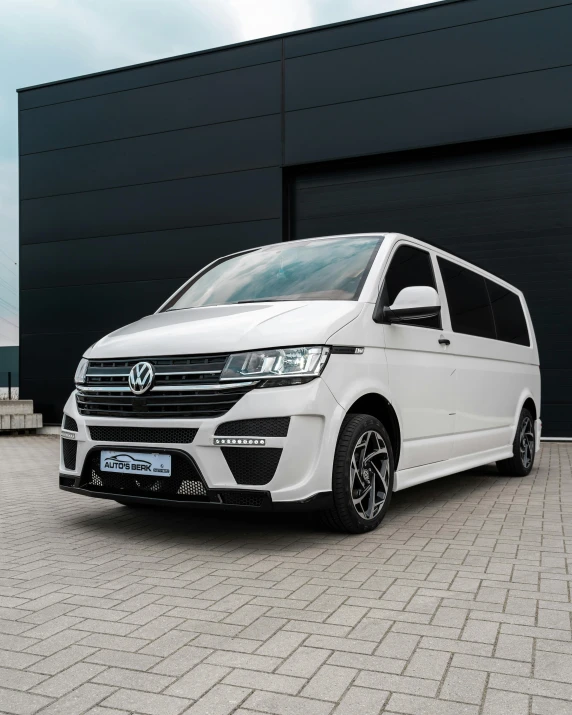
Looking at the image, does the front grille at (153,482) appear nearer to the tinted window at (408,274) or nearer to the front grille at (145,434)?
the front grille at (145,434)

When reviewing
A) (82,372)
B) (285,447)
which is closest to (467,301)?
(285,447)

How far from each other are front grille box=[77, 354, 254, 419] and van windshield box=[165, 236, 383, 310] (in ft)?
3.27

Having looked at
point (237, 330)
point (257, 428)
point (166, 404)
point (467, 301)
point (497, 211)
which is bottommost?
point (257, 428)

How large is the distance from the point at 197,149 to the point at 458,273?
9440 mm

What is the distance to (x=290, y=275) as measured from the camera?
5.39 m

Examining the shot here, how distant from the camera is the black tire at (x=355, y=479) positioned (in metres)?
4.43

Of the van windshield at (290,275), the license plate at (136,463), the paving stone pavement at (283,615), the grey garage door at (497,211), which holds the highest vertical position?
the grey garage door at (497,211)

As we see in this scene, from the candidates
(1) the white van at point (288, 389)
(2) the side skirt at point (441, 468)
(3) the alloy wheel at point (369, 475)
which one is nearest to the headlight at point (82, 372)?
(1) the white van at point (288, 389)

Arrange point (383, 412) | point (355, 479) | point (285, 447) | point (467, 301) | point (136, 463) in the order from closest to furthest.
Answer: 1. point (285, 447)
2. point (136, 463)
3. point (355, 479)
4. point (383, 412)
5. point (467, 301)

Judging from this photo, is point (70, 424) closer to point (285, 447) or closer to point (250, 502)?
point (250, 502)

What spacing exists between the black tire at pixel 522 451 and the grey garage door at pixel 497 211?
4.26 meters

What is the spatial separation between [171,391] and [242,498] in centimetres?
75

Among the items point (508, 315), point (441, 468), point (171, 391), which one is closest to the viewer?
point (171, 391)

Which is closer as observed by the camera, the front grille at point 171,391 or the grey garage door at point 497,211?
the front grille at point 171,391
